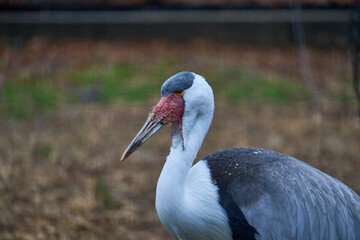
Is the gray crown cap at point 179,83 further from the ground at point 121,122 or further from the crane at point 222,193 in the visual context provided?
the ground at point 121,122

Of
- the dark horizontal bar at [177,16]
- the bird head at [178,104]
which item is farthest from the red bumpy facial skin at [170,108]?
the dark horizontal bar at [177,16]

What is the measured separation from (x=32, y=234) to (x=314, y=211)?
2.28 meters

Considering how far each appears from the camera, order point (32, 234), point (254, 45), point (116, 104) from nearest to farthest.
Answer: point (32, 234), point (116, 104), point (254, 45)

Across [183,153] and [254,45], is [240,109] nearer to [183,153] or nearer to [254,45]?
[254,45]

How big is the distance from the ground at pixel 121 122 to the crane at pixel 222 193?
140 cm

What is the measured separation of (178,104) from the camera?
2818 millimetres

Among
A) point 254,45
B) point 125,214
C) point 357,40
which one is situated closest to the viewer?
point 357,40

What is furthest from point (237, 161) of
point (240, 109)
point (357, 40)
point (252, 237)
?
point (240, 109)

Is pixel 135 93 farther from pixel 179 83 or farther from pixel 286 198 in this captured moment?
pixel 286 198

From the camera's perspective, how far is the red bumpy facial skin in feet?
9.23

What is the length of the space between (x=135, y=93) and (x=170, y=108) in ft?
13.6

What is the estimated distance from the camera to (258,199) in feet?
9.28

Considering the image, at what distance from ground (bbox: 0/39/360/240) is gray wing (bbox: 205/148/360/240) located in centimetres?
146

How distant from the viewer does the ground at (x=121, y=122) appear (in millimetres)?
4336
